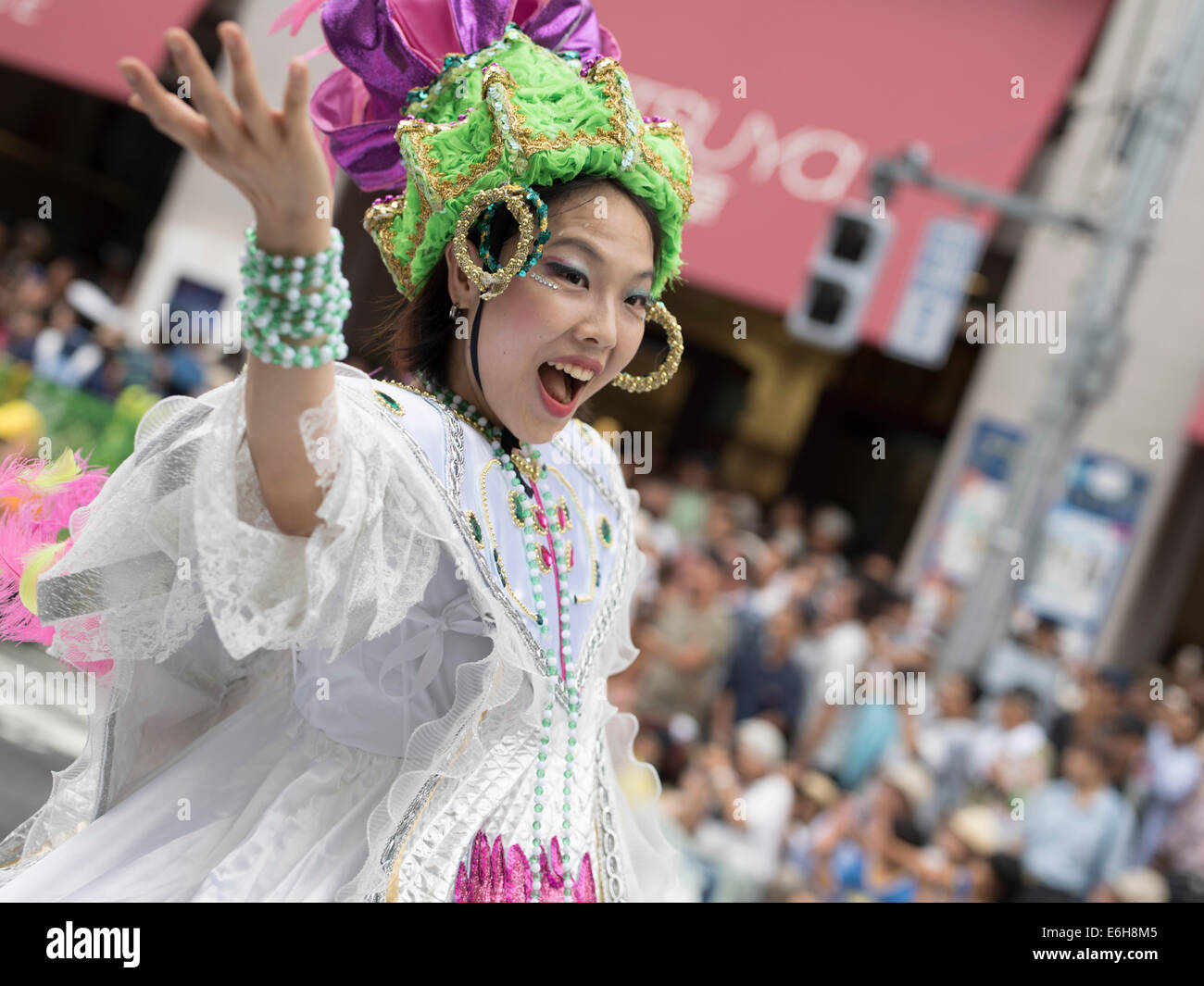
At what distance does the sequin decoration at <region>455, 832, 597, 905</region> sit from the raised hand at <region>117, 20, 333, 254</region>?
2.58 feet

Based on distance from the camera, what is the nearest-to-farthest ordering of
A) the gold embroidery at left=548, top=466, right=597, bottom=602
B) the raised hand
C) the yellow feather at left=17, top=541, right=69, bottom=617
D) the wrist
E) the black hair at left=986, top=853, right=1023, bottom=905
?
the raised hand, the wrist, the yellow feather at left=17, top=541, right=69, bottom=617, the gold embroidery at left=548, top=466, right=597, bottom=602, the black hair at left=986, top=853, right=1023, bottom=905

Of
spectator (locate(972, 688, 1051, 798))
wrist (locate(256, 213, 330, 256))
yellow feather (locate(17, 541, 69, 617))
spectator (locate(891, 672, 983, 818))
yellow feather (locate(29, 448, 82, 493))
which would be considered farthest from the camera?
spectator (locate(891, 672, 983, 818))

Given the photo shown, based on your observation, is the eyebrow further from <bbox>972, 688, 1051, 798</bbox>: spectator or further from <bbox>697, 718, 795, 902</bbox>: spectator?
<bbox>972, 688, 1051, 798</bbox>: spectator

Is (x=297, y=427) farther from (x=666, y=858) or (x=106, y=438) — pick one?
(x=106, y=438)

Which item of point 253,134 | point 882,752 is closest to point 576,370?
point 253,134

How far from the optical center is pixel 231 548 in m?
1.23

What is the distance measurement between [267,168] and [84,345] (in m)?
6.79

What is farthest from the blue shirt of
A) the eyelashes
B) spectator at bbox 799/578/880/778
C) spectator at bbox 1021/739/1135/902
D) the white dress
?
the eyelashes

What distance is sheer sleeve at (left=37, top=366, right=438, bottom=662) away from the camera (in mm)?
1233

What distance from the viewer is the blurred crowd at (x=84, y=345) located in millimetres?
7090

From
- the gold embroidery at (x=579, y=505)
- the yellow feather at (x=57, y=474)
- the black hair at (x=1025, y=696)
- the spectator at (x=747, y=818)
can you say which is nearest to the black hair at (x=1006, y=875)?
the spectator at (x=747, y=818)

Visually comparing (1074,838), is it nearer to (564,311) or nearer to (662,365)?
(662,365)

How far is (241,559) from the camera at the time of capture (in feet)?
4.05

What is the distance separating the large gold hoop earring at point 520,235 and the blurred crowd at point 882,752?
3401 millimetres
